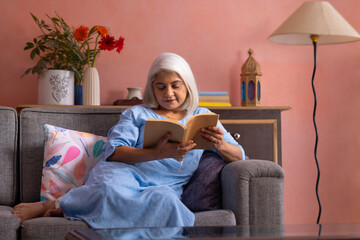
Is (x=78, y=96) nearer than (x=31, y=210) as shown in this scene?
No

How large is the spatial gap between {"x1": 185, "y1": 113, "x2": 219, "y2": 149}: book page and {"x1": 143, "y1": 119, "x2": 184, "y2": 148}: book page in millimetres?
36

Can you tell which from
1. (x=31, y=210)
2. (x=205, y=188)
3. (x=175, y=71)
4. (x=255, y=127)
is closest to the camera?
(x=31, y=210)

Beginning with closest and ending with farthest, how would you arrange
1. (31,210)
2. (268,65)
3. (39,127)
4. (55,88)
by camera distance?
(31,210) < (39,127) < (55,88) < (268,65)

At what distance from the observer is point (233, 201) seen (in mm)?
1954

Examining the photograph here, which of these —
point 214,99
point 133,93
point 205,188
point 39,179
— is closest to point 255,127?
point 214,99

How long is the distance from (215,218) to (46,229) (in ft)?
2.06

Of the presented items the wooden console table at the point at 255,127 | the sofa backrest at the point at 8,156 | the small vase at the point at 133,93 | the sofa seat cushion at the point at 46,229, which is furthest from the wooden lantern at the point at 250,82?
the sofa seat cushion at the point at 46,229

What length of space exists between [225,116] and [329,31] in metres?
0.82

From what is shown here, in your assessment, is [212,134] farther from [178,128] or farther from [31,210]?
[31,210]

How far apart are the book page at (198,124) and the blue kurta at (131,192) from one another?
0.21 meters

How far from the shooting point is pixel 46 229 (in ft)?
5.64

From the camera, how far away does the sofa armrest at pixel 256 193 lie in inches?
76.0

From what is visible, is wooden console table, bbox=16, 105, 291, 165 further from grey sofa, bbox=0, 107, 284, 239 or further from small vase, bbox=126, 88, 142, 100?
grey sofa, bbox=0, 107, 284, 239

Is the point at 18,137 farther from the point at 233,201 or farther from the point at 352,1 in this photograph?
the point at 352,1
